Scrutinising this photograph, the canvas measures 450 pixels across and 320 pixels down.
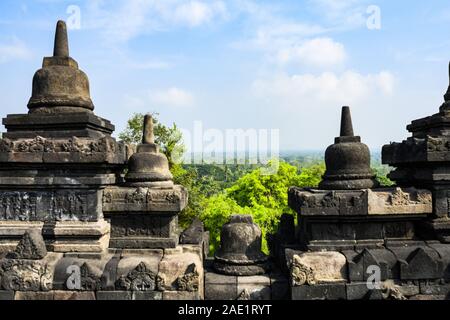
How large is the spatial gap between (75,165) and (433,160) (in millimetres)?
4527

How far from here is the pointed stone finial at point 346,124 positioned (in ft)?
17.0

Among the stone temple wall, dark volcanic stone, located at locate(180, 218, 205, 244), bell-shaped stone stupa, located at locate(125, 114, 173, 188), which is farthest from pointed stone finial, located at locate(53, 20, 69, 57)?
dark volcanic stone, located at locate(180, 218, 205, 244)

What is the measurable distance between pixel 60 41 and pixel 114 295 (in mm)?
3657

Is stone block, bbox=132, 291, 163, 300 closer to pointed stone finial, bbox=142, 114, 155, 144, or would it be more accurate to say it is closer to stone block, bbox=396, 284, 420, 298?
pointed stone finial, bbox=142, 114, 155, 144

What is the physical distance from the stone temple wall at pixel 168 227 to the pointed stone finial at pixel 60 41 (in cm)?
23

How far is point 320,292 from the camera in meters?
4.28

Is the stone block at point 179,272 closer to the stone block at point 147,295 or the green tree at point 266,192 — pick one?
the stone block at point 147,295

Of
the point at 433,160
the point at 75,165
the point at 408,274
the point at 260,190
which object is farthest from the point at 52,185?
the point at 260,190

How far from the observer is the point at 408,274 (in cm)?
430

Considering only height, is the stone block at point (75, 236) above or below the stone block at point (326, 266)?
above

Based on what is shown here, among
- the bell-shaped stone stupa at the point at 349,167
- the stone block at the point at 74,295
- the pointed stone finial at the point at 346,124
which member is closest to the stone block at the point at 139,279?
the stone block at the point at 74,295

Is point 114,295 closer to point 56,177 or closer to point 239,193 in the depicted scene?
point 56,177

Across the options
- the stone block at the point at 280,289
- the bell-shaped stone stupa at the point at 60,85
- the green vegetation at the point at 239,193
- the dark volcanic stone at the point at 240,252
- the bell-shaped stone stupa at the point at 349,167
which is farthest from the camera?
the green vegetation at the point at 239,193
